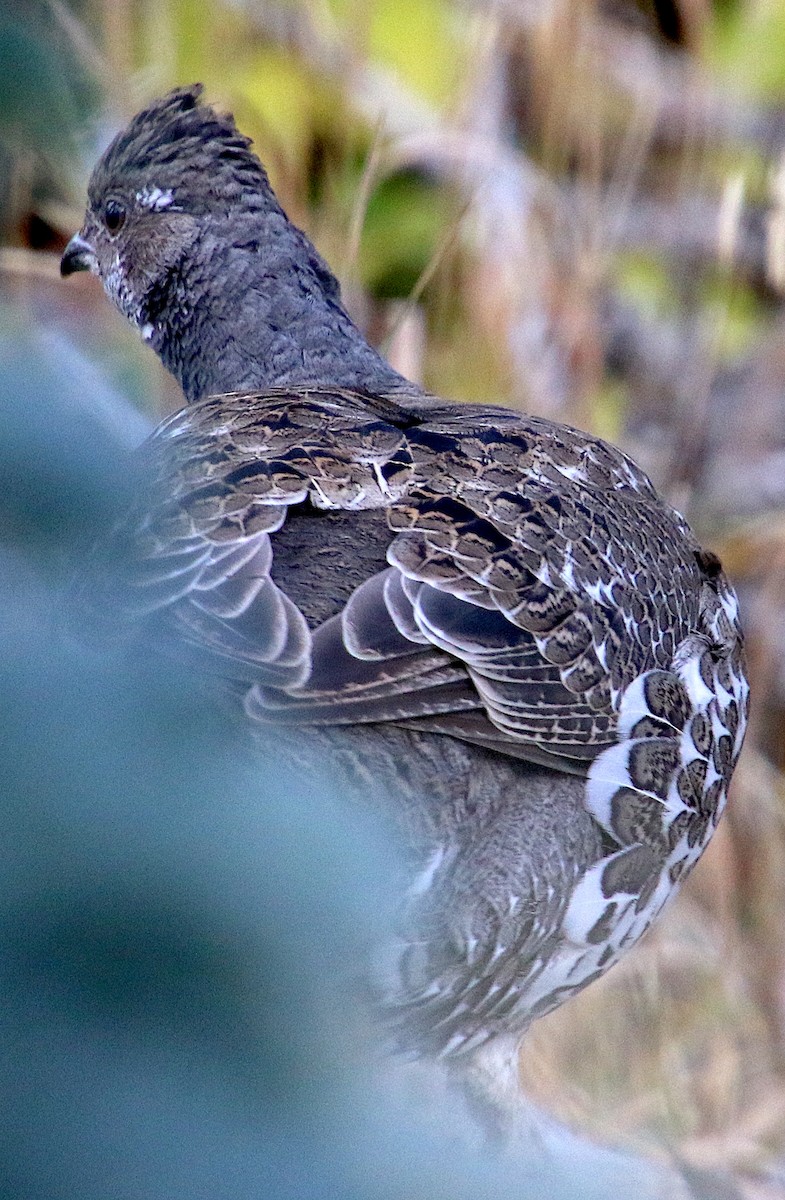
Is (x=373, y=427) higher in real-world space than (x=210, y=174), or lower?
lower

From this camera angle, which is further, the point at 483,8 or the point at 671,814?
the point at 483,8

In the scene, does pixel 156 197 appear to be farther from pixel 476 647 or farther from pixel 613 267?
pixel 613 267

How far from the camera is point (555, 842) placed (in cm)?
232

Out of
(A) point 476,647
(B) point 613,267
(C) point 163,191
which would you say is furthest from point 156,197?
(B) point 613,267

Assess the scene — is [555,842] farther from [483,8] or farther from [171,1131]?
[483,8]

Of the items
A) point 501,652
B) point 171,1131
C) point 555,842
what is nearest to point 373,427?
point 501,652

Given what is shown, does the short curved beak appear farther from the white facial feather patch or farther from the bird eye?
the white facial feather patch

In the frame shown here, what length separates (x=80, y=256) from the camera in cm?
328

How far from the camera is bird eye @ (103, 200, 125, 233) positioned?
10.5 feet

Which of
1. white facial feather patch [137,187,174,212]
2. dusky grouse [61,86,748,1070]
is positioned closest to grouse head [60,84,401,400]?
white facial feather patch [137,187,174,212]

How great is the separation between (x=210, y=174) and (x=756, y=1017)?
3118 mm

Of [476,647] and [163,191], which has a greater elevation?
[163,191]

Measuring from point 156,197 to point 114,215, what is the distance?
0.42 ft

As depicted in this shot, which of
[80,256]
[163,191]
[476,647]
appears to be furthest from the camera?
[80,256]
